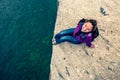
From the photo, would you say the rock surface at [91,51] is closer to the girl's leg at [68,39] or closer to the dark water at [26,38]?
the girl's leg at [68,39]

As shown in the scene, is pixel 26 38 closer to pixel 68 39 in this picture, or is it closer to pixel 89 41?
pixel 68 39

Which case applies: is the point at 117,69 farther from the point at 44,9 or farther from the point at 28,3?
the point at 28,3

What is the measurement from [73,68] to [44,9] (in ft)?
12.0

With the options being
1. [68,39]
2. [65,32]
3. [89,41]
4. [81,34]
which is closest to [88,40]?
[89,41]

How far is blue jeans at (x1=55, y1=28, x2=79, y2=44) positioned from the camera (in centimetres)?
730

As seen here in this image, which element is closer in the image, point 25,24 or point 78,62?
point 78,62

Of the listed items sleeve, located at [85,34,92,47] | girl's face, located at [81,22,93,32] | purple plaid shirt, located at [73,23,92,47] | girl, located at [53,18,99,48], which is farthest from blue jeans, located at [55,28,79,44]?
girl's face, located at [81,22,93,32]

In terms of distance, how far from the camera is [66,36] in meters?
7.36

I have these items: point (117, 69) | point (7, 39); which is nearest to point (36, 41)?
point (7, 39)

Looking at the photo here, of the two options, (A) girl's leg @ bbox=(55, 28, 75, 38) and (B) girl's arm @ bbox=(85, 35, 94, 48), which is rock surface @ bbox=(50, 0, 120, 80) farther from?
(A) girl's leg @ bbox=(55, 28, 75, 38)

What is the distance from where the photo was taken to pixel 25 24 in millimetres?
8977

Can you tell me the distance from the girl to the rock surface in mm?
169

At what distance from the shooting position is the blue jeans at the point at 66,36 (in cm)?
730

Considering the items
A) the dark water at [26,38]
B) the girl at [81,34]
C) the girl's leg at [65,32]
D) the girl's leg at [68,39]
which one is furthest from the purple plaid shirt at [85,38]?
Result: the dark water at [26,38]
